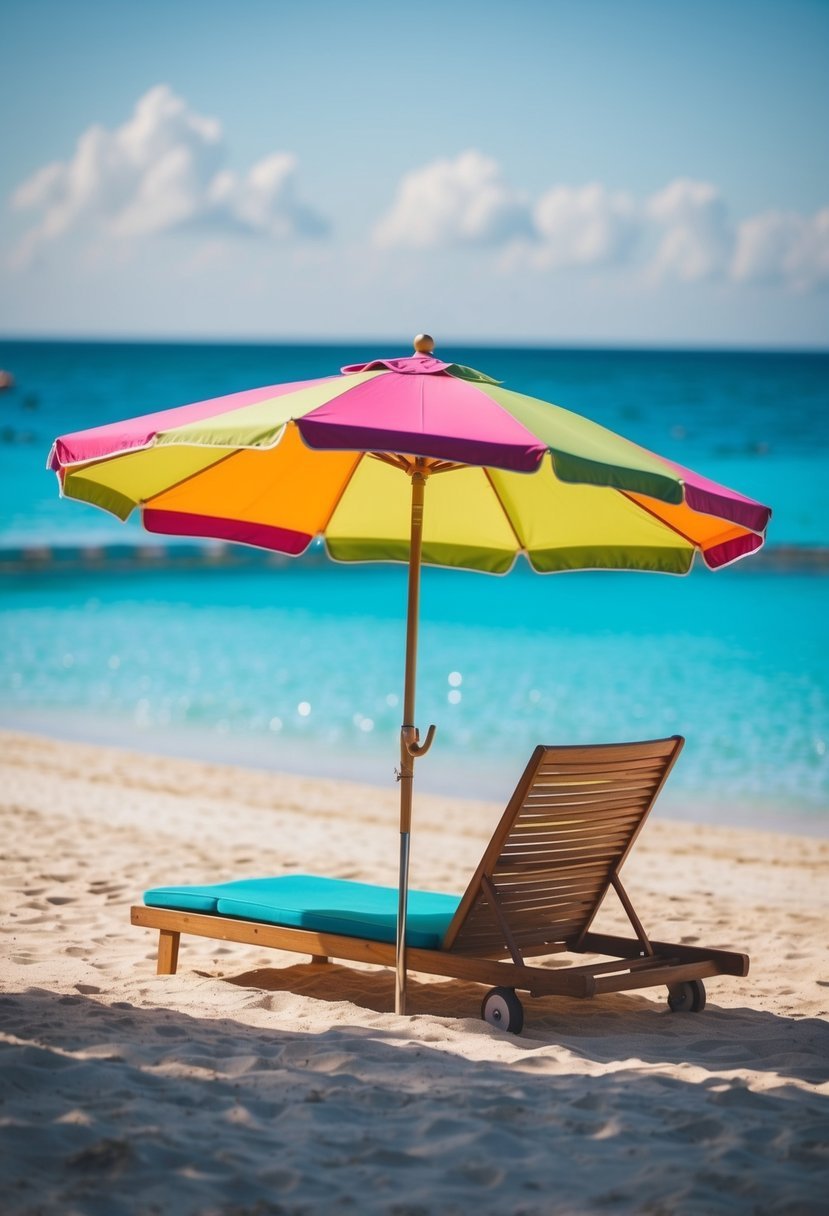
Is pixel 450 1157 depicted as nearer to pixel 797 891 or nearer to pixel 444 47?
pixel 797 891

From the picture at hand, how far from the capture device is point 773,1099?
366 centimetres

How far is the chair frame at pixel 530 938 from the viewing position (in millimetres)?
4297

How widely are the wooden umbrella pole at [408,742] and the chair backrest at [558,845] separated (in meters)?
0.18

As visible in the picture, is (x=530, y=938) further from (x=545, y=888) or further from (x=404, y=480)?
(x=404, y=480)

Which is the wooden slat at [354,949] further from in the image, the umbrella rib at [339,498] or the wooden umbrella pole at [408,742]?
the umbrella rib at [339,498]

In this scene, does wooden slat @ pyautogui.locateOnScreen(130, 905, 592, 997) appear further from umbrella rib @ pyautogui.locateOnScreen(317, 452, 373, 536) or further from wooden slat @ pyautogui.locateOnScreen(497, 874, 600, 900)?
umbrella rib @ pyautogui.locateOnScreen(317, 452, 373, 536)

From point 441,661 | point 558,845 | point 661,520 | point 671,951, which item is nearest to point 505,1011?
point 558,845

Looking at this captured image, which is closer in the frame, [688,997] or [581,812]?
[581,812]

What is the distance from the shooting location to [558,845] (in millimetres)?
4574

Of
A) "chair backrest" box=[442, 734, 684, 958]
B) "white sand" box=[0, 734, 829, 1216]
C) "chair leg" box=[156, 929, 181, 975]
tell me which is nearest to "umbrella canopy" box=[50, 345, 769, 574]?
"chair backrest" box=[442, 734, 684, 958]

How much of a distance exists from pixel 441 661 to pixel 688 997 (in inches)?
477

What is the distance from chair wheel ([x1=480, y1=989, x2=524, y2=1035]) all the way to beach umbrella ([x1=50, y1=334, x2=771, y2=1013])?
0.91 feet

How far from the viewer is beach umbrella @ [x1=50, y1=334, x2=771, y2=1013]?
3801 mm

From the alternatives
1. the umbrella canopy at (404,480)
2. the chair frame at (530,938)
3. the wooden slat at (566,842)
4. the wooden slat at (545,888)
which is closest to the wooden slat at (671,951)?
the chair frame at (530,938)
